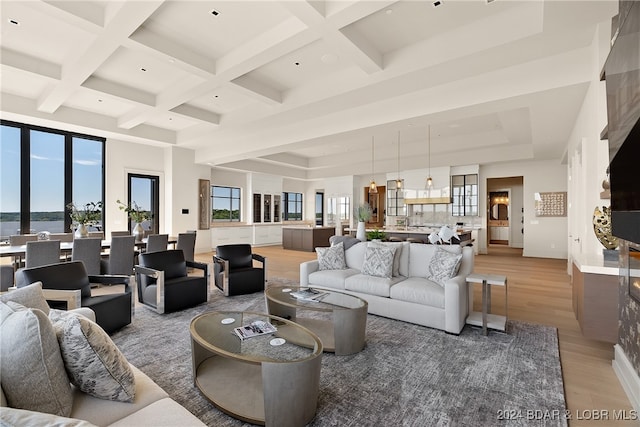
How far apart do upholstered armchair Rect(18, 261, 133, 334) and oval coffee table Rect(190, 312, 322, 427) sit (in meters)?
1.36

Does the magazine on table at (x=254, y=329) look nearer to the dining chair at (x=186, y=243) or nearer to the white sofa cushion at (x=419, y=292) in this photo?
the white sofa cushion at (x=419, y=292)

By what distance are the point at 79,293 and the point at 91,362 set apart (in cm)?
197

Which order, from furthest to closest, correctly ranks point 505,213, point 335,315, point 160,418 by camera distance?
point 505,213 → point 335,315 → point 160,418

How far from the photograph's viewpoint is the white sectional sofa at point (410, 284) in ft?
11.0

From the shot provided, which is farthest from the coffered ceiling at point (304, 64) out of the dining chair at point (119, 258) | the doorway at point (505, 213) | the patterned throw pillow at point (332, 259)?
the doorway at point (505, 213)

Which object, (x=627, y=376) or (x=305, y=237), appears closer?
(x=627, y=376)

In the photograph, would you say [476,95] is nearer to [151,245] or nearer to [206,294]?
[206,294]

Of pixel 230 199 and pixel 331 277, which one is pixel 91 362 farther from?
pixel 230 199

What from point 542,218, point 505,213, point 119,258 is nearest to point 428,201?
point 542,218

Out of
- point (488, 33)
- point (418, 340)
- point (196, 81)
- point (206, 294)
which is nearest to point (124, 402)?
point (418, 340)

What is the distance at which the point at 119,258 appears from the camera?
546 centimetres

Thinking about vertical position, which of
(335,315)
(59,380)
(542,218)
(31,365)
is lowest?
(335,315)

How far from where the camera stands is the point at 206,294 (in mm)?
4438

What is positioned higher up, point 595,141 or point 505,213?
point 595,141
